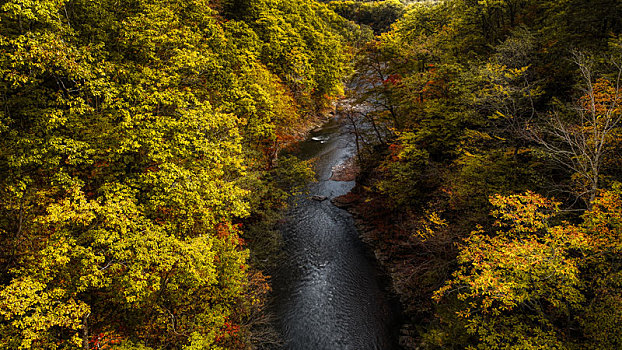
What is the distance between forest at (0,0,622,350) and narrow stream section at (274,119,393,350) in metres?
1.00

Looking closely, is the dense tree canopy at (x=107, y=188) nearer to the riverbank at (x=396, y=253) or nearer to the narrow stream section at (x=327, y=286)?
the narrow stream section at (x=327, y=286)

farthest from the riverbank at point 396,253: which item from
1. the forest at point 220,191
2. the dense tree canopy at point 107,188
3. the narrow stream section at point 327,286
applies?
the dense tree canopy at point 107,188

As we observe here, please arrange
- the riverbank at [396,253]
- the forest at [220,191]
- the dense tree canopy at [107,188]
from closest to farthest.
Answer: the dense tree canopy at [107,188], the forest at [220,191], the riverbank at [396,253]

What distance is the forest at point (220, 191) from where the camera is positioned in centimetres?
755

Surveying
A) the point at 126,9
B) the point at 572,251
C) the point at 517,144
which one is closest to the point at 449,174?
the point at 517,144

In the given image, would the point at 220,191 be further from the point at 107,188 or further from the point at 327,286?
the point at 327,286

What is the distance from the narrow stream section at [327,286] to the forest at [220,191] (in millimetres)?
1000

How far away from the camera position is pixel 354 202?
2492 centimetres

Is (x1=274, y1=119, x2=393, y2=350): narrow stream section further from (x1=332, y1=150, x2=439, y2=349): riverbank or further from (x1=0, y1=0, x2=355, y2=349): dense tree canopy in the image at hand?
(x1=0, y1=0, x2=355, y2=349): dense tree canopy

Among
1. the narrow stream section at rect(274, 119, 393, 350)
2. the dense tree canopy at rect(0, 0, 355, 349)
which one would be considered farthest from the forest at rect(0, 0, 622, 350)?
the narrow stream section at rect(274, 119, 393, 350)

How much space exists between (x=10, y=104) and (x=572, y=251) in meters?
19.2

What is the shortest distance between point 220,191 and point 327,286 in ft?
31.6

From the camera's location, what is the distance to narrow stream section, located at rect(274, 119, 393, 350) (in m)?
13.7

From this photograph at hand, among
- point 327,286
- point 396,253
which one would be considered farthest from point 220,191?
point 396,253
